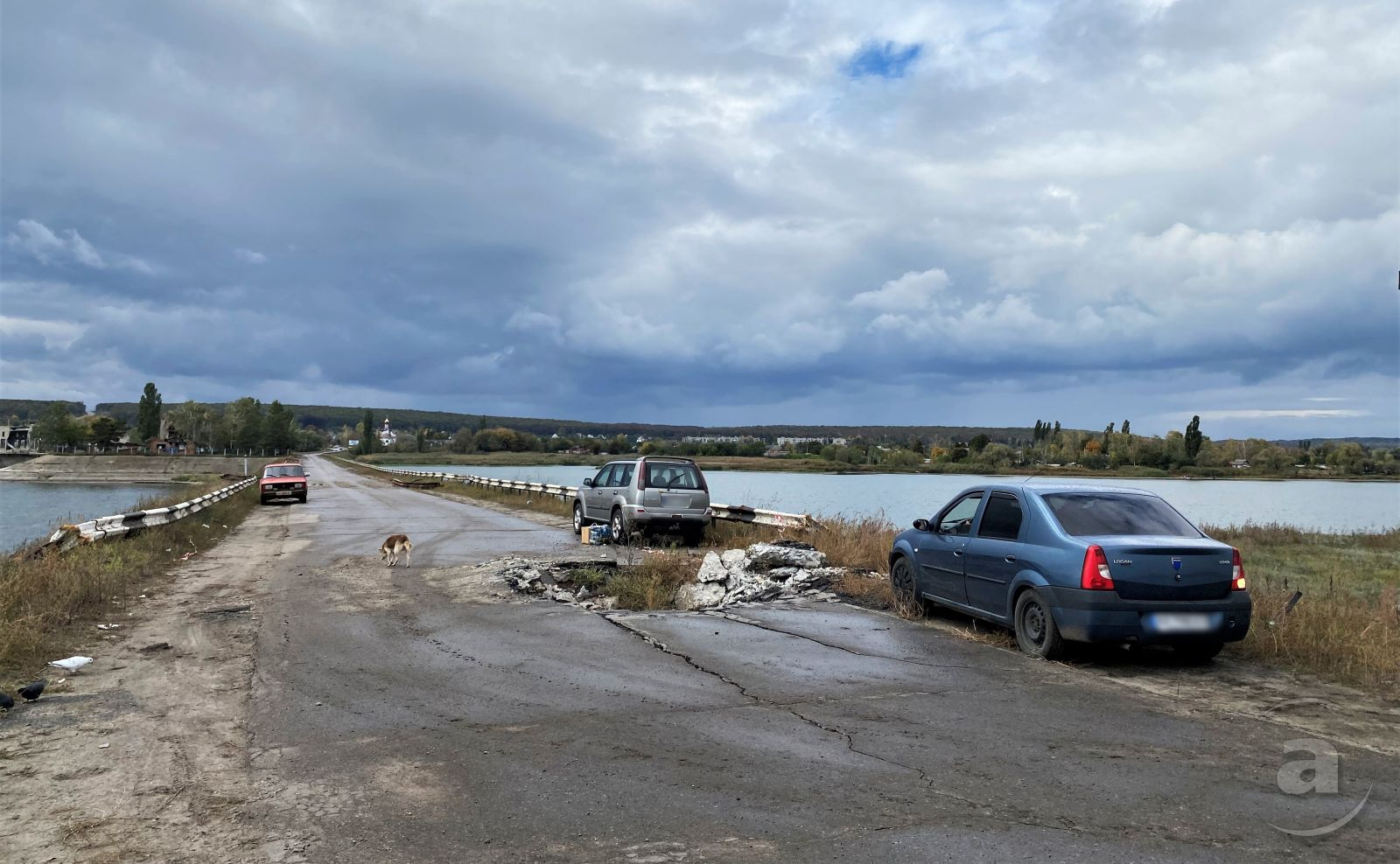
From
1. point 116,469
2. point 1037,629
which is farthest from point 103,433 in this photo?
point 1037,629

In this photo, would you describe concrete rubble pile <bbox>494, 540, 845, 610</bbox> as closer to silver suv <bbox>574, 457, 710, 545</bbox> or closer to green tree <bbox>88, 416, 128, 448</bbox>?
silver suv <bbox>574, 457, 710, 545</bbox>

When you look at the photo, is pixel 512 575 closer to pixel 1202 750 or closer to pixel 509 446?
pixel 1202 750

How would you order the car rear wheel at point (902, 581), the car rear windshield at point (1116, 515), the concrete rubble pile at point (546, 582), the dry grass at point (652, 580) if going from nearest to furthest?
the car rear windshield at point (1116, 515) < the car rear wheel at point (902, 581) < the dry grass at point (652, 580) < the concrete rubble pile at point (546, 582)

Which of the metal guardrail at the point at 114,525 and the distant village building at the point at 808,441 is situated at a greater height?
the distant village building at the point at 808,441

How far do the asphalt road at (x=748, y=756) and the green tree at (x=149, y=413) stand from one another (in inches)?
7201

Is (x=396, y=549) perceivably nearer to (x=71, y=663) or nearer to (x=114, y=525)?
(x=114, y=525)

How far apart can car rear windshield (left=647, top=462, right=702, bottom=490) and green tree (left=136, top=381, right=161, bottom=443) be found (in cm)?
17536

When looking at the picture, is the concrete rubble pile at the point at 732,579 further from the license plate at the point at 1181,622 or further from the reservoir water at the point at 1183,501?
the reservoir water at the point at 1183,501

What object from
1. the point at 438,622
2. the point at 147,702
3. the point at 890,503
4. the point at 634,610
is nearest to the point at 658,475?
the point at 634,610

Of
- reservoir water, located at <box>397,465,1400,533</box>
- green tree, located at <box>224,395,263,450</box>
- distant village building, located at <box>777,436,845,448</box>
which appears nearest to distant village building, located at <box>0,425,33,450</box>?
green tree, located at <box>224,395,263,450</box>

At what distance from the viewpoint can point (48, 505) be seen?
57469 mm

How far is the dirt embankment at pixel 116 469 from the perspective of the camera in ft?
336

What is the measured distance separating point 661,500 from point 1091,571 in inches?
468

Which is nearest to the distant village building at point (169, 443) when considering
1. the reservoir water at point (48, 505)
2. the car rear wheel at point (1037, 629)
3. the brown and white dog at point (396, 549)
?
the reservoir water at point (48, 505)
